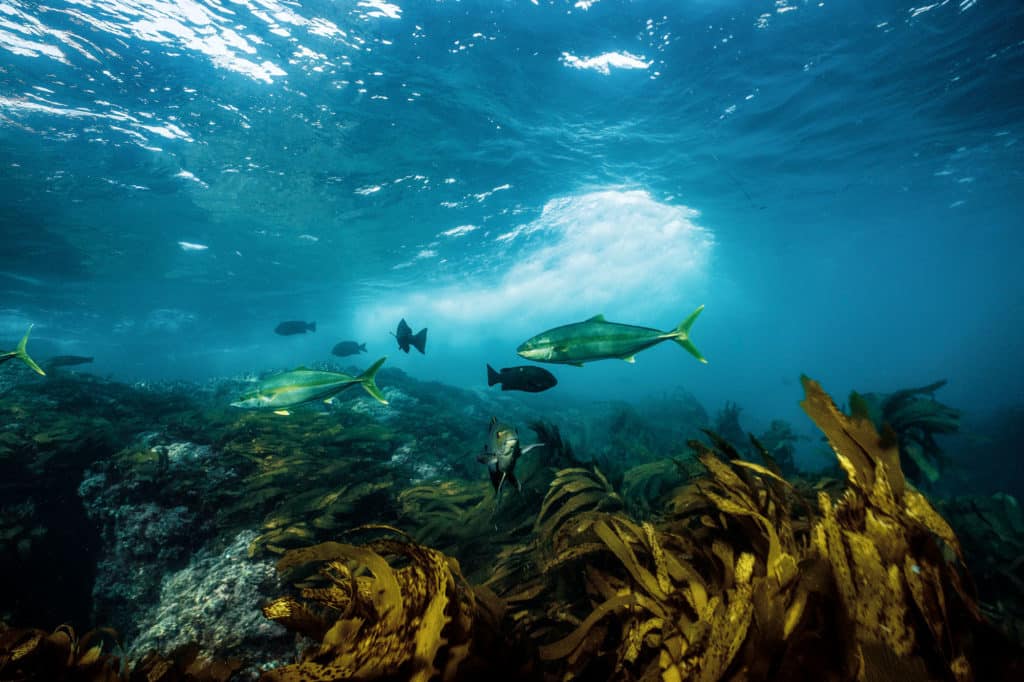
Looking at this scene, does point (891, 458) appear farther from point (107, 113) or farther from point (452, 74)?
point (107, 113)

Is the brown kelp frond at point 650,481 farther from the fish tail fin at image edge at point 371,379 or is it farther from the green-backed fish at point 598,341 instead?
the fish tail fin at image edge at point 371,379

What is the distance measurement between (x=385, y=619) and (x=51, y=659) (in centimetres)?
204

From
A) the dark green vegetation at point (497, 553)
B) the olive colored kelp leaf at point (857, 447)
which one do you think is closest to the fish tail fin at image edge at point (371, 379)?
the dark green vegetation at point (497, 553)

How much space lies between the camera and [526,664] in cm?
153

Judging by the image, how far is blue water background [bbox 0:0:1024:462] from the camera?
9.04m

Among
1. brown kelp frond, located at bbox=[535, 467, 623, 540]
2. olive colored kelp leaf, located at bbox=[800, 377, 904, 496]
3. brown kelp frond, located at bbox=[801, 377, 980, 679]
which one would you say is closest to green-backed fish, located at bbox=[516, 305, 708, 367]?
brown kelp frond, located at bbox=[535, 467, 623, 540]

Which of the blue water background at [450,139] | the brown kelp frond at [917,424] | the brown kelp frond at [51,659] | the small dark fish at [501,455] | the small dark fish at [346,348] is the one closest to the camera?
the brown kelp frond at [51,659]

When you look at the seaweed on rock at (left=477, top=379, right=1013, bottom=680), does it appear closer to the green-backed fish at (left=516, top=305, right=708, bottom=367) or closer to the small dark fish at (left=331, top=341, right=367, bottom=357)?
the green-backed fish at (left=516, top=305, right=708, bottom=367)

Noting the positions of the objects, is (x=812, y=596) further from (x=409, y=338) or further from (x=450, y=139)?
(x=450, y=139)

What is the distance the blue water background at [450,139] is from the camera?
9.04 metres

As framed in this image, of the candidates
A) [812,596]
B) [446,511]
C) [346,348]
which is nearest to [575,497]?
[446,511]

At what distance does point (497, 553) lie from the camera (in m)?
3.27

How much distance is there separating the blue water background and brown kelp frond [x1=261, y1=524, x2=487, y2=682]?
11.4 meters

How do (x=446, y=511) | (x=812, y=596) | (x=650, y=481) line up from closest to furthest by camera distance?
(x=812, y=596) < (x=446, y=511) < (x=650, y=481)
